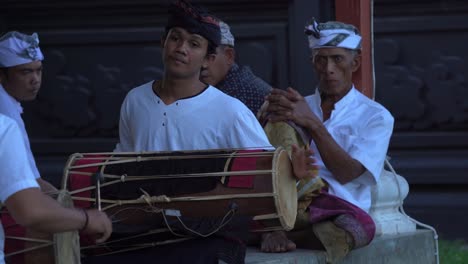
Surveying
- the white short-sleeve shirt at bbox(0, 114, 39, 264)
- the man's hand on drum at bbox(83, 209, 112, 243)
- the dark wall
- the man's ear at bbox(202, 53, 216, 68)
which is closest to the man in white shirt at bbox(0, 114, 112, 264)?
the white short-sleeve shirt at bbox(0, 114, 39, 264)

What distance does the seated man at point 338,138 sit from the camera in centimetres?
529

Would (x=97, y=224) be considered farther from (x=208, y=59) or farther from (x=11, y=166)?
(x=208, y=59)

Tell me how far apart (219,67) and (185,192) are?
133 cm

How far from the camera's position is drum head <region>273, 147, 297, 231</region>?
4527 millimetres

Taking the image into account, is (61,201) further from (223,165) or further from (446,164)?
(446,164)

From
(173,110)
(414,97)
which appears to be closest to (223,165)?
(173,110)

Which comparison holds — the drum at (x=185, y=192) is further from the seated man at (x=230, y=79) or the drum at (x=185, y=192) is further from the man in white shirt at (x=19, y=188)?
the seated man at (x=230, y=79)

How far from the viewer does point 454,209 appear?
7.61 meters

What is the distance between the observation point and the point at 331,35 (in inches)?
220

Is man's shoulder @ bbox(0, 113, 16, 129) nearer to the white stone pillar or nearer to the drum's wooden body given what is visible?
the drum's wooden body

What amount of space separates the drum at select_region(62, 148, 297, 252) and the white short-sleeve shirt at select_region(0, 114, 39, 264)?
988 millimetres

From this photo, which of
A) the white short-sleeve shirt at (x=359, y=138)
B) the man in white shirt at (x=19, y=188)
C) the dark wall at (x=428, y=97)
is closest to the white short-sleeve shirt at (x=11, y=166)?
the man in white shirt at (x=19, y=188)

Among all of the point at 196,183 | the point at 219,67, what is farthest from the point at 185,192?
the point at 219,67

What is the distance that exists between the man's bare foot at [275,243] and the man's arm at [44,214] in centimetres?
165
